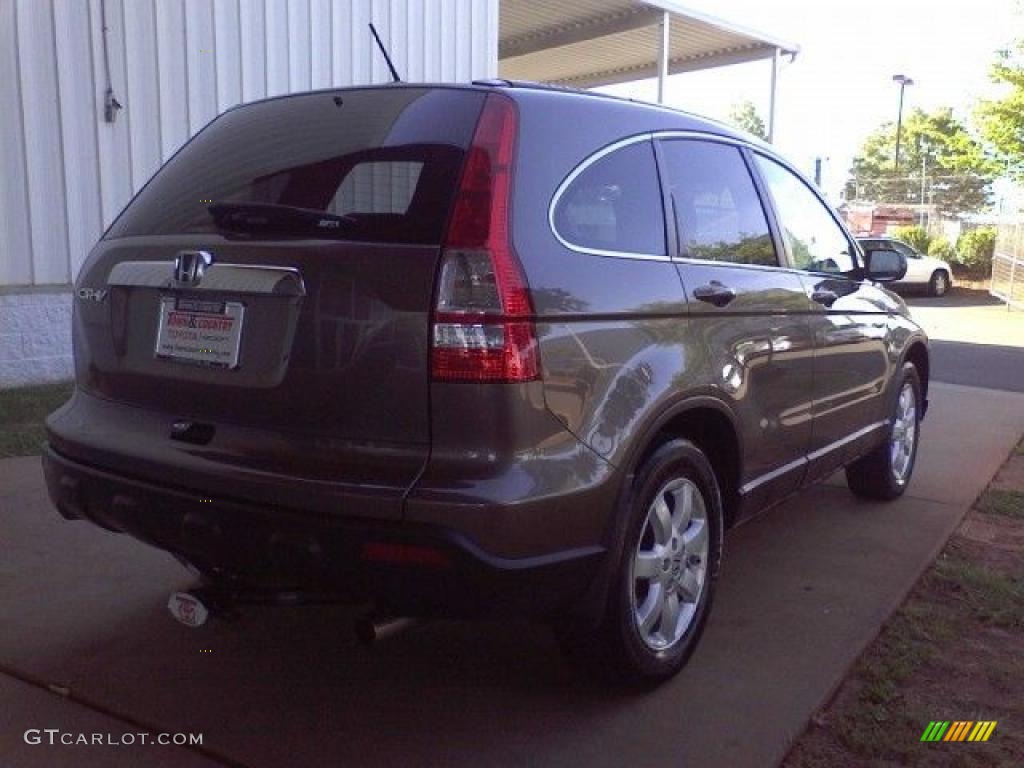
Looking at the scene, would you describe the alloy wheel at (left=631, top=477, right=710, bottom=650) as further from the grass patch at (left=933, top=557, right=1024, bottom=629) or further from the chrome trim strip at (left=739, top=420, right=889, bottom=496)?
the grass patch at (left=933, top=557, right=1024, bottom=629)

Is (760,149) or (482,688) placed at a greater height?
(760,149)

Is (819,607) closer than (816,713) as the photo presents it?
No

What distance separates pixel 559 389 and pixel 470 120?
760 millimetres

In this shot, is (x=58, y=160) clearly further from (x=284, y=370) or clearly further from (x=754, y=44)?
(x=754, y=44)

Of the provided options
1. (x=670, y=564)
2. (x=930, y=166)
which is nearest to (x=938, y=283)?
(x=670, y=564)

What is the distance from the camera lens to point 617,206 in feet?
9.86

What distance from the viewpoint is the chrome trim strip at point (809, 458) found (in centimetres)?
360

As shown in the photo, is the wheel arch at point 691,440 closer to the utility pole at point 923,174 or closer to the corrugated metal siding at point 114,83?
the corrugated metal siding at point 114,83

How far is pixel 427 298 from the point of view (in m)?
2.43

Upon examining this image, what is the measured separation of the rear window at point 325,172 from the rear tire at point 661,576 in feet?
3.42

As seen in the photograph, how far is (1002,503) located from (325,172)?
4330mm

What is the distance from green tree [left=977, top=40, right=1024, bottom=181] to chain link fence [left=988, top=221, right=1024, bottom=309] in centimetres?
349

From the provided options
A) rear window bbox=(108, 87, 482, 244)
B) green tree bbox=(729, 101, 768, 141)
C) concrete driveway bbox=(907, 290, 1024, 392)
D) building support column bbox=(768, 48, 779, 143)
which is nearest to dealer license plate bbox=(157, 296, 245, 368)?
rear window bbox=(108, 87, 482, 244)

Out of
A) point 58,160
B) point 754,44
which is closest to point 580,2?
point 754,44
